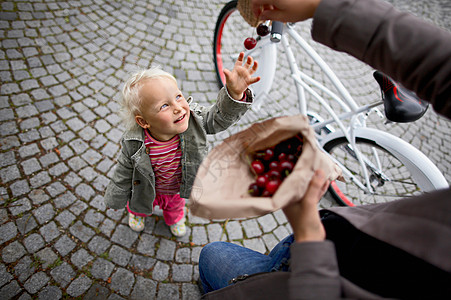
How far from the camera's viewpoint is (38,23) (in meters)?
3.79

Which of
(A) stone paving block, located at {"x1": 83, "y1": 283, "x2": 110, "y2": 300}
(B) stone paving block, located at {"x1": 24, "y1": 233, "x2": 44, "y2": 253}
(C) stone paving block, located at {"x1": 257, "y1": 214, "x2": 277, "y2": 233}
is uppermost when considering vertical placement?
(C) stone paving block, located at {"x1": 257, "y1": 214, "x2": 277, "y2": 233}

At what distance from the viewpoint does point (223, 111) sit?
1779mm

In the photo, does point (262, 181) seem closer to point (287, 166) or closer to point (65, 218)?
point (287, 166)

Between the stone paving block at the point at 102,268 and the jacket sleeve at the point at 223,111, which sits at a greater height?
the jacket sleeve at the point at 223,111

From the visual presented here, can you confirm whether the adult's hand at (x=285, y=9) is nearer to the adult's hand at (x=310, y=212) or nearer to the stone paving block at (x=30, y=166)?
the adult's hand at (x=310, y=212)

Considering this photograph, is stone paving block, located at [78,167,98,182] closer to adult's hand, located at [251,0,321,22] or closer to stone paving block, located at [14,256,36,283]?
stone paving block, located at [14,256,36,283]

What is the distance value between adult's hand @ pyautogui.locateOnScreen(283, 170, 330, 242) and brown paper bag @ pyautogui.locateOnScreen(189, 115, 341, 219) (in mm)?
35

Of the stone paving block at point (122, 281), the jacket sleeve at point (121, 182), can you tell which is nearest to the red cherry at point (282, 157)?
the jacket sleeve at point (121, 182)

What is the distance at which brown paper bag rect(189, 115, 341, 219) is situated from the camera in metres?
0.85

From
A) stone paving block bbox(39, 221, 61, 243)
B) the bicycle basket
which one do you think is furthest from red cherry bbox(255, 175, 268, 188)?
stone paving block bbox(39, 221, 61, 243)

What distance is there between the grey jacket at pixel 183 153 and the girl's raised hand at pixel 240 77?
0.06m

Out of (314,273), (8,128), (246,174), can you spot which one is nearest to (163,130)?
(246,174)

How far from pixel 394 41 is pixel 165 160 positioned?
4.96ft

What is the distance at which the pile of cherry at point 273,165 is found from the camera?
37.6 inches
